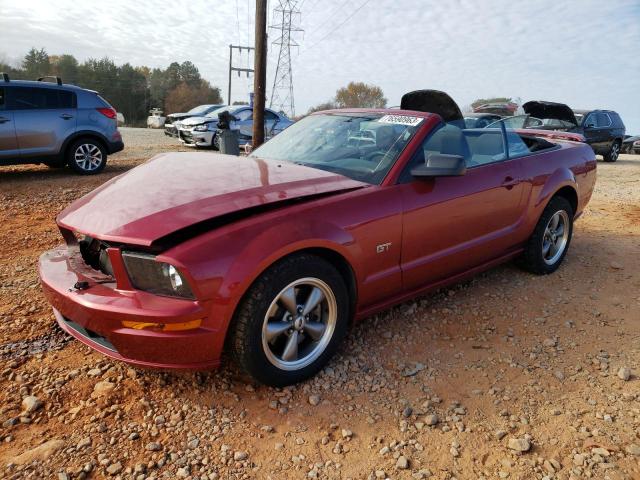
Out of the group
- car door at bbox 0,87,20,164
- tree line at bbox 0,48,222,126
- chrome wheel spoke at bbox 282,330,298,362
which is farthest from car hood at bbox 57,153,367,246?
tree line at bbox 0,48,222,126

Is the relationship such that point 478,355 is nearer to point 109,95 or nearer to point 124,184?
point 124,184

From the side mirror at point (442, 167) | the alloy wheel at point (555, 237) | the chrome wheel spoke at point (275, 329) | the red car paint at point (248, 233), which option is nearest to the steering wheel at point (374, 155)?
the red car paint at point (248, 233)

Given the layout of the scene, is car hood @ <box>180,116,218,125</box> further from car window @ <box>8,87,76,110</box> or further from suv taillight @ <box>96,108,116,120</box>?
car window @ <box>8,87,76,110</box>

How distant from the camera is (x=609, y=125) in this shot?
601 inches

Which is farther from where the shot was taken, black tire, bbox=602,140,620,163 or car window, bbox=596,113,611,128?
black tire, bbox=602,140,620,163

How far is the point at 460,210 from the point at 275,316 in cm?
153

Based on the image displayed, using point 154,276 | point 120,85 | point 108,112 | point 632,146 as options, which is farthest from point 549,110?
point 120,85

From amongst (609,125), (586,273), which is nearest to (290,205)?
(586,273)

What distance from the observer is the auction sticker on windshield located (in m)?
3.21

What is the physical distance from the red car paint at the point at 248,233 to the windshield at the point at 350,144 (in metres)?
0.11

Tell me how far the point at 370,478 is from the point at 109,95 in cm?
5602

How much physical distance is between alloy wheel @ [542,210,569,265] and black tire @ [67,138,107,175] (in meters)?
7.72

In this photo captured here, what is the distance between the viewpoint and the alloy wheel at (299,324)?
2383mm

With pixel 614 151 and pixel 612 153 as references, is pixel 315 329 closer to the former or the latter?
pixel 612 153
